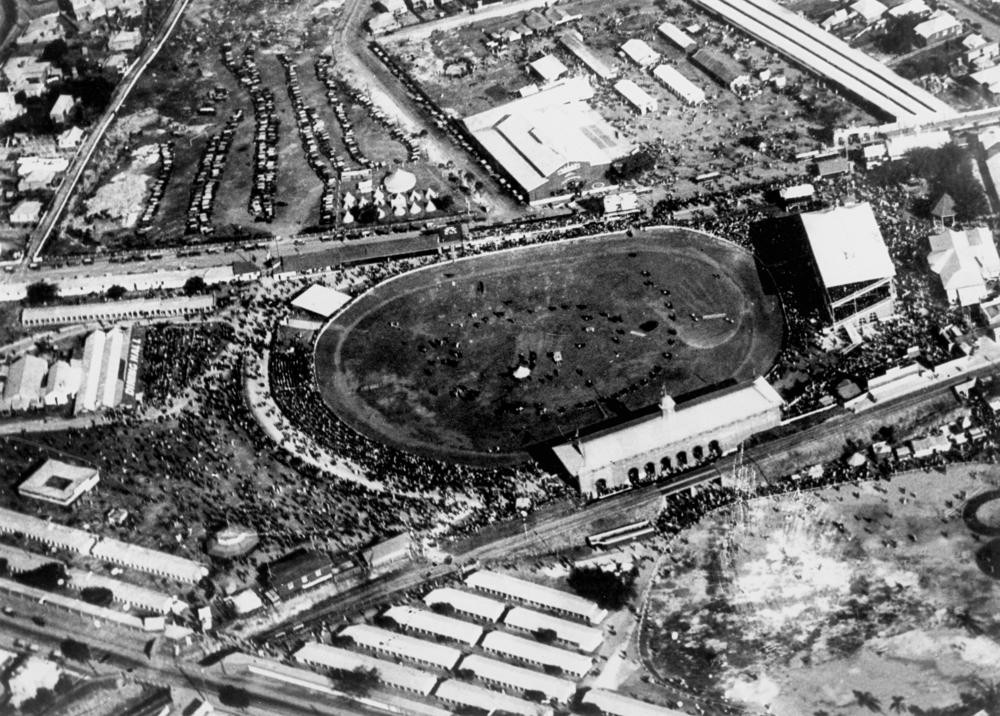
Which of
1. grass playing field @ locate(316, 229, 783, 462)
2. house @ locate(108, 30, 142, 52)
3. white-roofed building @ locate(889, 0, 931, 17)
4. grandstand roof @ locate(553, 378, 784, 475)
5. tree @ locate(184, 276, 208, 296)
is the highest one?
house @ locate(108, 30, 142, 52)

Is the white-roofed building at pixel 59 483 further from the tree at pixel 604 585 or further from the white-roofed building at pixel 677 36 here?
the white-roofed building at pixel 677 36

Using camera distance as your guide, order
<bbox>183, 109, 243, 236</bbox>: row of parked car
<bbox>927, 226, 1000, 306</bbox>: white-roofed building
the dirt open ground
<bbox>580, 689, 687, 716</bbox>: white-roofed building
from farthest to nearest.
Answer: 1. <bbox>183, 109, 243, 236</bbox>: row of parked car
2. <bbox>927, 226, 1000, 306</bbox>: white-roofed building
3. the dirt open ground
4. <bbox>580, 689, 687, 716</bbox>: white-roofed building

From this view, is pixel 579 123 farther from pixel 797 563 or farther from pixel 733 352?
pixel 797 563

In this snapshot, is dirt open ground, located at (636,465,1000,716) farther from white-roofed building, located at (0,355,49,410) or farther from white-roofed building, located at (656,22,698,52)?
white-roofed building, located at (656,22,698,52)

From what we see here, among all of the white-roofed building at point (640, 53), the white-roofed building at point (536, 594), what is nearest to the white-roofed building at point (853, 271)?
the white-roofed building at point (536, 594)

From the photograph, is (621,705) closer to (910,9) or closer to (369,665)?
(369,665)

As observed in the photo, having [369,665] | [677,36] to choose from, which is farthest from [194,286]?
[677,36]

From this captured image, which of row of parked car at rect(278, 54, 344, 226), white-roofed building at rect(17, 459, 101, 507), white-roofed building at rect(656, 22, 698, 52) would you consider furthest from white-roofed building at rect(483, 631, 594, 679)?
white-roofed building at rect(656, 22, 698, 52)
